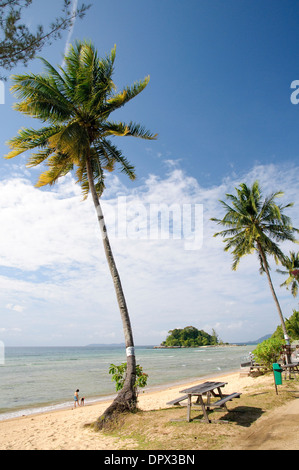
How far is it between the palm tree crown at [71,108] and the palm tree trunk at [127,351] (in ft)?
3.77

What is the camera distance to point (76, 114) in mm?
9625

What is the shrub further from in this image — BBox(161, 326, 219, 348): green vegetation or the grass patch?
BBox(161, 326, 219, 348): green vegetation

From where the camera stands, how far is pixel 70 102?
9.55 meters

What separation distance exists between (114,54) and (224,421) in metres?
11.2

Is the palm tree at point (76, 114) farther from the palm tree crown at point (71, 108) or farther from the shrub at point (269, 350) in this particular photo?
the shrub at point (269, 350)

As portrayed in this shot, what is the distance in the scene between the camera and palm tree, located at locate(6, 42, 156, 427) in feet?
28.5

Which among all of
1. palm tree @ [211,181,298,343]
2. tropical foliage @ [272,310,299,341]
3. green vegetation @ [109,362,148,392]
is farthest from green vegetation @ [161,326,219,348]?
green vegetation @ [109,362,148,392]

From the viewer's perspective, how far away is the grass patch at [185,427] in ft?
17.4

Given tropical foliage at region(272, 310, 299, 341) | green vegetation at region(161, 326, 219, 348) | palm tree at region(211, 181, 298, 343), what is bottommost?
green vegetation at region(161, 326, 219, 348)

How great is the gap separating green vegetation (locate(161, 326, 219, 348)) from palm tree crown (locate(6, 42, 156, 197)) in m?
170
